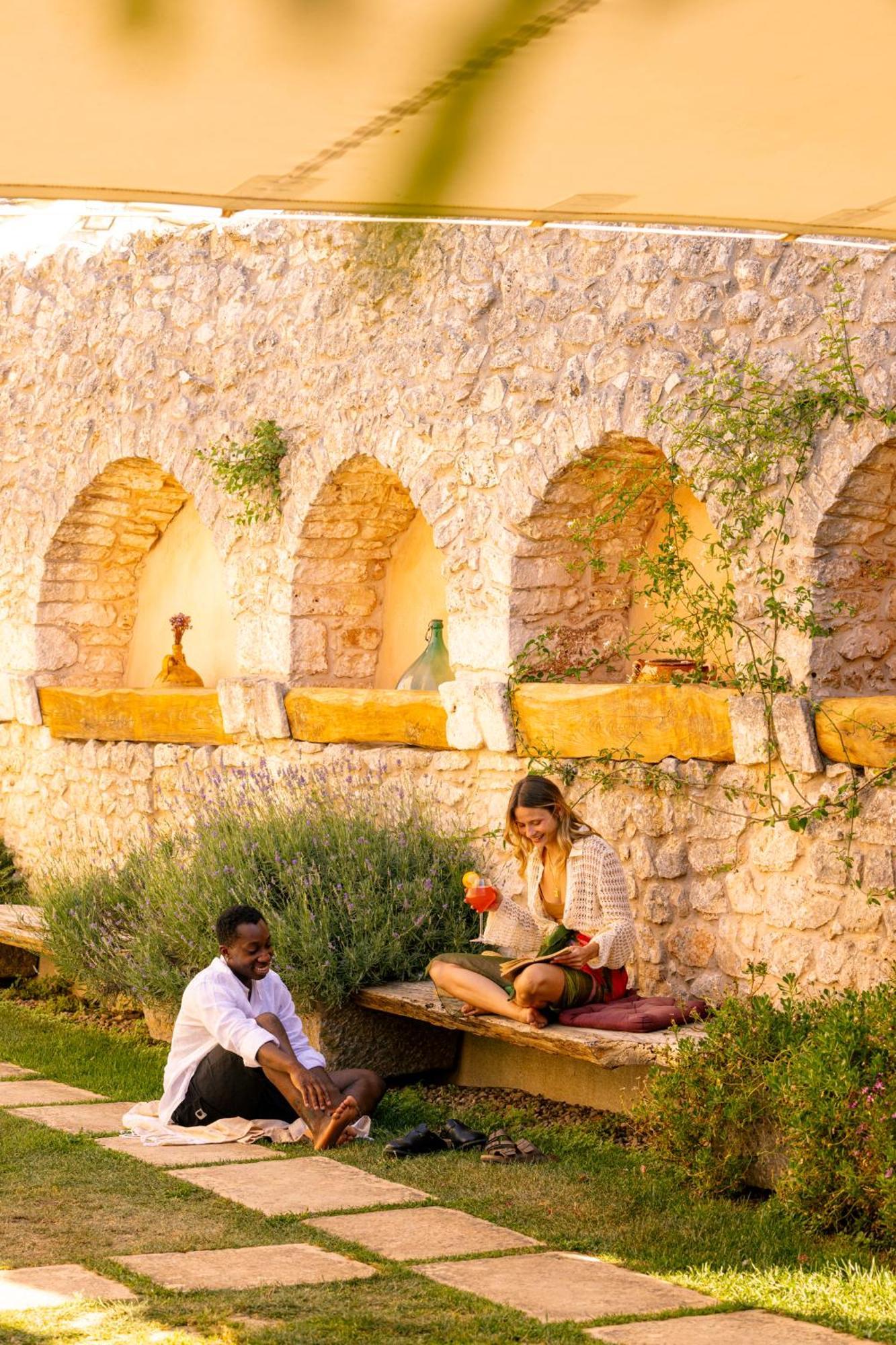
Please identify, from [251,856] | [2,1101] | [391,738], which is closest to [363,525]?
[391,738]

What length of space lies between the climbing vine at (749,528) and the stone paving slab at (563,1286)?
72.1 inches

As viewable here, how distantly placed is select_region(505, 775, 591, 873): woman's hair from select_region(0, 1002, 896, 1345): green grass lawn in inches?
37.0

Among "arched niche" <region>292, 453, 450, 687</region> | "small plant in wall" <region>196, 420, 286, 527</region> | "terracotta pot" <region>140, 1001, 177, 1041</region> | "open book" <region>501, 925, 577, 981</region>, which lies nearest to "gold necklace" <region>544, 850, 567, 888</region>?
"open book" <region>501, 925, 577, 981</region>

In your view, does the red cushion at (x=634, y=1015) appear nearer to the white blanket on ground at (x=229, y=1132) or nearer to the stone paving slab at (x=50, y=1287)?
the white blanket on ground at (x=229, y=1132)

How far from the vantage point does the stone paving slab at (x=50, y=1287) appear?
3.55 m

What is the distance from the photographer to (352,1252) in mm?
3971

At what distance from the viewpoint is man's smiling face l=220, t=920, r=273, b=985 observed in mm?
5238

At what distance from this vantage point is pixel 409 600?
8008 millimetres

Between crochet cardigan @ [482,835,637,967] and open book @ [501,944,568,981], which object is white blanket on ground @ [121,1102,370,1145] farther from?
crochet cardigan @ [482,835,637,967]

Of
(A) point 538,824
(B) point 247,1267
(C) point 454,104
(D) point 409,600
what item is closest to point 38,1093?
(A) point 538,824

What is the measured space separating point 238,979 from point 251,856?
3.91 feet

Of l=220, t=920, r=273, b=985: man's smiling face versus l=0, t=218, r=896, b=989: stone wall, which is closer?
l=220, t=920, r=273, b=985: man's smiling face

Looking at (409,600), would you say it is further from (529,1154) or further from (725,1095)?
(725,1095)

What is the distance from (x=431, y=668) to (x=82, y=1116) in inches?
105
